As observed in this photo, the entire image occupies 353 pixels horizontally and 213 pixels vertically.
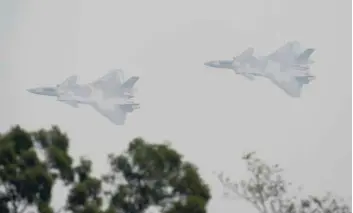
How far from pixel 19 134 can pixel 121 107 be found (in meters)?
23.9

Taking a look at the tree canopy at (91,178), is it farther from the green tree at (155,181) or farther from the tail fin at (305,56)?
the tail fin at (305,56)

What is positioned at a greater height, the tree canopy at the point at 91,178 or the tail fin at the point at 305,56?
the tail fin at the point at 305,56

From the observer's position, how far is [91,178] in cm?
2986

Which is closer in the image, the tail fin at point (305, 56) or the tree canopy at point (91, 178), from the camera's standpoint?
the tree canopy at point (91, 178)

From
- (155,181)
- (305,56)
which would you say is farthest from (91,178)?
(305,56)

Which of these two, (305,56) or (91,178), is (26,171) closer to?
(91,178)

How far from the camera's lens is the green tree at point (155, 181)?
29.7 m

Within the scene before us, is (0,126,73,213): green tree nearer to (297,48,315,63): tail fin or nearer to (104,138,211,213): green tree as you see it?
(104,138,211,213): green tree

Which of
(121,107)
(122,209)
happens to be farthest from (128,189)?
(121,107)

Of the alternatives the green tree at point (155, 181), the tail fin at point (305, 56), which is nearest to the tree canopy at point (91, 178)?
the green tree at point (155, 181)

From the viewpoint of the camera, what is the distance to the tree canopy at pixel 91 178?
29.1 meters

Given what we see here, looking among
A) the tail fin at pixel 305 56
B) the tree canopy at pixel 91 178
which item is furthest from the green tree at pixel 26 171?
the tail fin at pixel 305 56

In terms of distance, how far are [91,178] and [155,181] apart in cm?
183

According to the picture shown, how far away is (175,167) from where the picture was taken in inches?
1186
